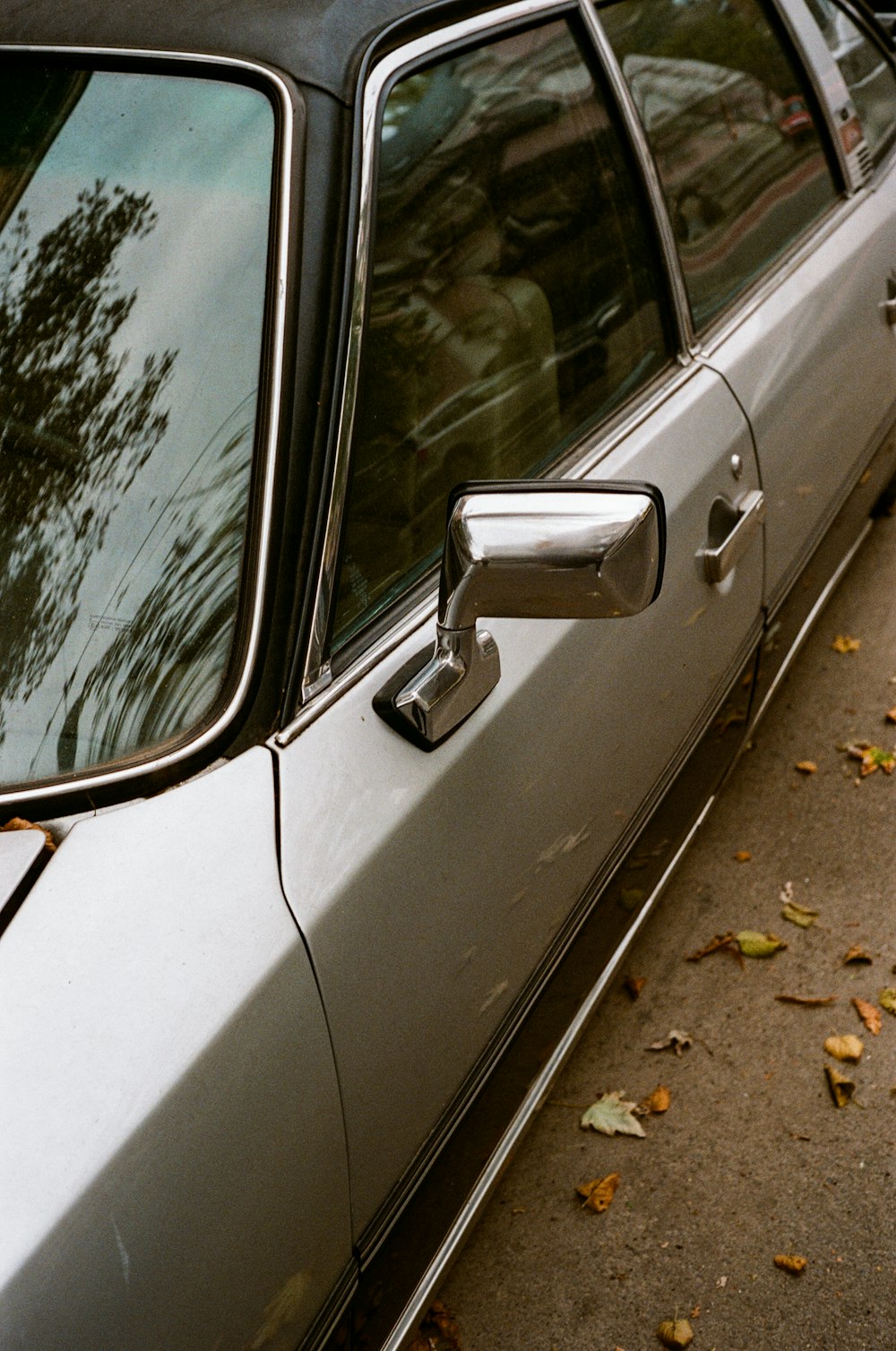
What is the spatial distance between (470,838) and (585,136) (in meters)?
1.30

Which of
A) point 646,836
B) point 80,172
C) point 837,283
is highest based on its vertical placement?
point 80,172

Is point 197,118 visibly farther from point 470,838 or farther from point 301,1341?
point 301,1341

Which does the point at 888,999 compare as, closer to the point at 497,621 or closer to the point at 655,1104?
the point at 655,1104

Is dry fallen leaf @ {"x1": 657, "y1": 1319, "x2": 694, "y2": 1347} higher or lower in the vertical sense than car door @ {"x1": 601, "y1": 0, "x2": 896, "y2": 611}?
lower

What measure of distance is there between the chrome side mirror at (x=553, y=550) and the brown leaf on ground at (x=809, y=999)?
1575 mm

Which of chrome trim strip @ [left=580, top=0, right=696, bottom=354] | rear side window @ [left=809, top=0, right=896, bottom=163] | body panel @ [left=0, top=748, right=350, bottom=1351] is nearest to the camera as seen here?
body panel @ [left=0, top=748, right=350, bottom=1351]

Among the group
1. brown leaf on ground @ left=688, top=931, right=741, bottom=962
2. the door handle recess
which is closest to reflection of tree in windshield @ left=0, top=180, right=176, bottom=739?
the door handle recess

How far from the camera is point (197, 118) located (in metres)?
1.68

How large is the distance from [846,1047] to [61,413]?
1884 millimetres

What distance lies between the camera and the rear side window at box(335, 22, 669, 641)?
170cm

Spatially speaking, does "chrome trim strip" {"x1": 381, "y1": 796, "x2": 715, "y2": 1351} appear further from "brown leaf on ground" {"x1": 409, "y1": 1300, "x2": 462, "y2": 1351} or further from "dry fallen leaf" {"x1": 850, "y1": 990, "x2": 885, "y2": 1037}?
"dry fallen leaf" {"x1": 850, "y1": 990, "x2": 885, "y2": 1037}

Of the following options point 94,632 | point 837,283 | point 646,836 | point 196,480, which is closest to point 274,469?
point 196,480

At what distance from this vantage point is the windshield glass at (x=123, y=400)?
144 centimetres

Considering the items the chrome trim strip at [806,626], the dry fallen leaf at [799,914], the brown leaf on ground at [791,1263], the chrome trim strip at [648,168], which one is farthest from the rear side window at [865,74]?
the brown leaf on ground at [791,1263]
